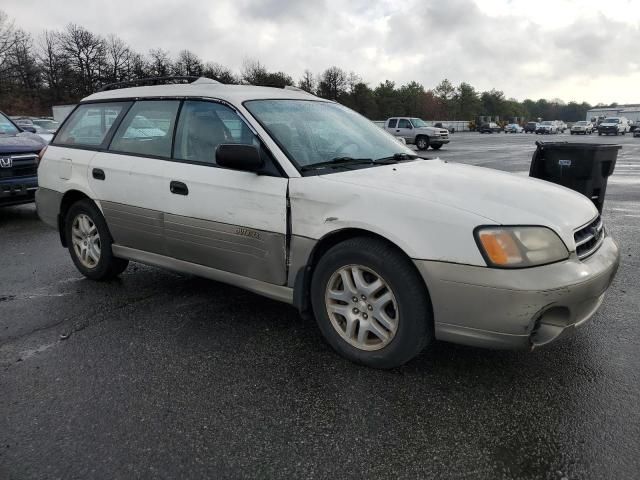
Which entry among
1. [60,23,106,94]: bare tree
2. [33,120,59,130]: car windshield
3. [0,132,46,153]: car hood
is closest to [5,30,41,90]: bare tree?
[60,23,106,94]: bare tree

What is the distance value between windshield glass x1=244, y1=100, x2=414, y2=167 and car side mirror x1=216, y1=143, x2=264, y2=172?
24 centimetres

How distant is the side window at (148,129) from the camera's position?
3723 millimetres

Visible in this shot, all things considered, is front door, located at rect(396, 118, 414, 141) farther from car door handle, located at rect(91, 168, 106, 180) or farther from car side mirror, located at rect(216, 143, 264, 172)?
car side mirror, located at rect(216, 143, 264, 172)

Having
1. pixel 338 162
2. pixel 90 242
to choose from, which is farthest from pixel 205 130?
pixel 90 242

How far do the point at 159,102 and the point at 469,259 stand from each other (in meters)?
2.76

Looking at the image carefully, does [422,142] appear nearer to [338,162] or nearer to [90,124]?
[90,124]

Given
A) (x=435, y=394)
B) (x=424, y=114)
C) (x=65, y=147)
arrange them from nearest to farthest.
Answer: (x=435, y=394), (x=65, y=147), (x=424, y=114)

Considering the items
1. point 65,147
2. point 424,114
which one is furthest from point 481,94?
point 65,147

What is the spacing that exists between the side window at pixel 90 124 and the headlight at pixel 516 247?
325 centimetres

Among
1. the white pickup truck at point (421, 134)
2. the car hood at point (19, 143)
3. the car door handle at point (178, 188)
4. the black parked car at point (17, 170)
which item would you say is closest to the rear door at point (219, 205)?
the car door handle at point (178, 188)

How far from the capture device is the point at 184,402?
8.38ft

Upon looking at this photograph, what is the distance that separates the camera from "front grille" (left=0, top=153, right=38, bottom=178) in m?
7.12

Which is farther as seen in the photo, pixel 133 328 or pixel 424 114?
pixel 424 114

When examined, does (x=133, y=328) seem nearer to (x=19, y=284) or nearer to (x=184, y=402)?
(x=184, y=402)
